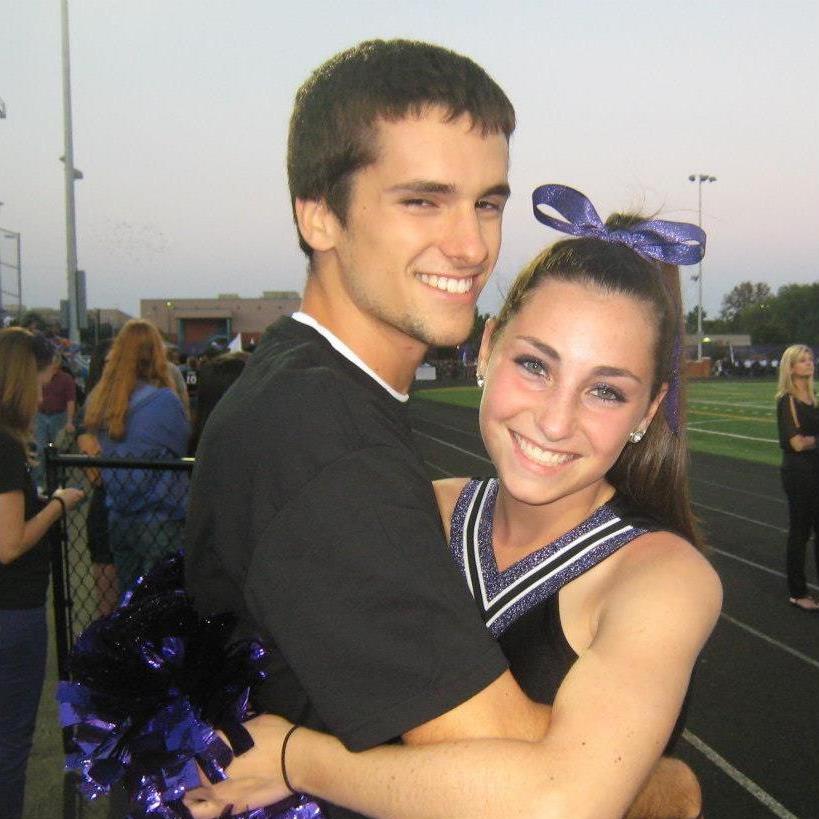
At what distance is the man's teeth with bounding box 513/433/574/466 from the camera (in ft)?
5.97

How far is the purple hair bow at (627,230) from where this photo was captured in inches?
76.3

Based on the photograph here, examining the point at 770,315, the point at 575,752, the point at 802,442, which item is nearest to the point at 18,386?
the point at 575,752

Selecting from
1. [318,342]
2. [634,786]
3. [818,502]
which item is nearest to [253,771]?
[634,786]

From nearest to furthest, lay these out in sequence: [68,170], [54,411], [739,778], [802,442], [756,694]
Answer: [739,778] → [756,694] → [802,442] → [54,411] → [68,170]

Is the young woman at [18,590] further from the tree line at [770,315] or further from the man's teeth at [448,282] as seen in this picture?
the tree line at [770,315]

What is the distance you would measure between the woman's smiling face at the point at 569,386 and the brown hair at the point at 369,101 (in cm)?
40

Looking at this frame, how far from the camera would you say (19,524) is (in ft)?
11.1

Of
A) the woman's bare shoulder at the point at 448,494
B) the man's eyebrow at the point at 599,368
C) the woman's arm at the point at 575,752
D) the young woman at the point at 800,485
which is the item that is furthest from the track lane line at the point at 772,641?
the woman's arm at the point at 575,752

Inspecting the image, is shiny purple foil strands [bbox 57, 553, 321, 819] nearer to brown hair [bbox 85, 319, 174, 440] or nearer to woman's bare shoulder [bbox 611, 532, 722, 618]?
woman's bare shoulder [bbox 611, 532, 722, 618]

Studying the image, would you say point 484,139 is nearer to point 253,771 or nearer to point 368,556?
point 368,556

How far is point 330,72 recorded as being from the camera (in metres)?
1.67

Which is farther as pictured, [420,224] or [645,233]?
[645,233]

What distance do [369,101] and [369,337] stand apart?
444 mm

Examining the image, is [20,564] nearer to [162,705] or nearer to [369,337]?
[162,705]
